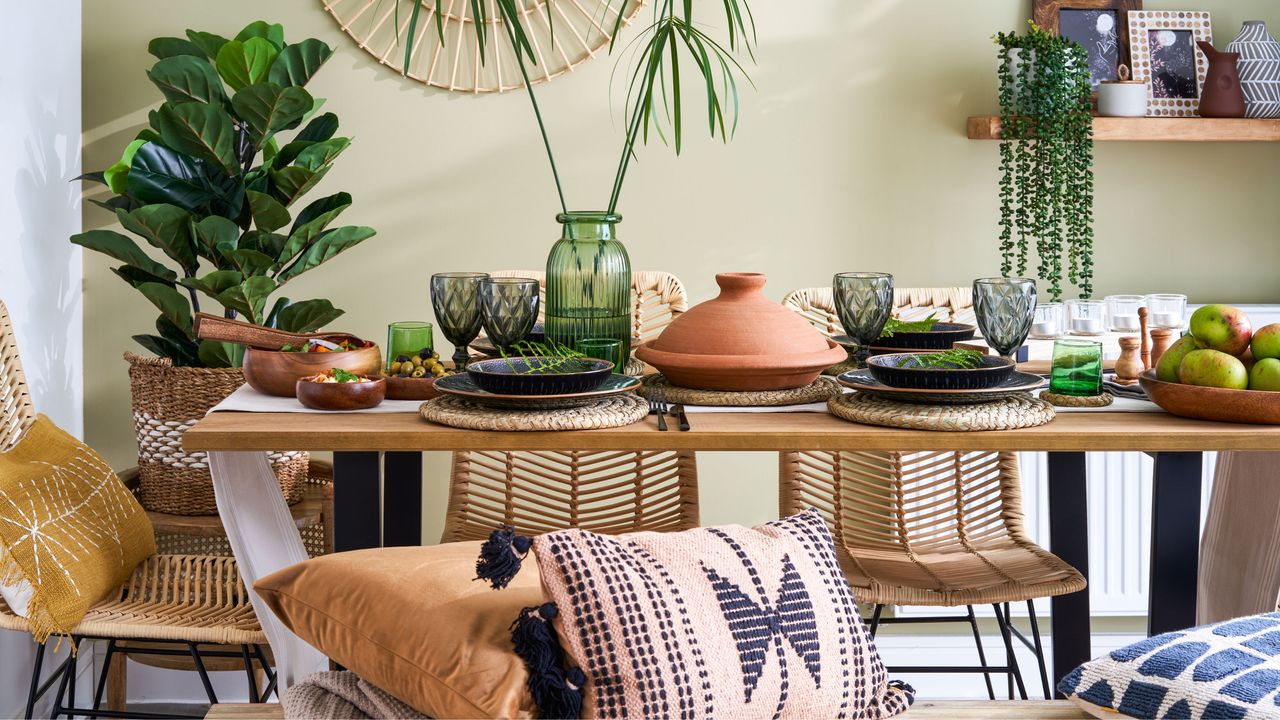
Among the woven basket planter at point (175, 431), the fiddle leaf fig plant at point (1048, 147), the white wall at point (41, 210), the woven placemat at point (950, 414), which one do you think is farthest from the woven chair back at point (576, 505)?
the fiddle leaf fig plant at point (1048, 147)

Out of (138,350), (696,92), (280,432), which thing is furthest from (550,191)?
(280,432)

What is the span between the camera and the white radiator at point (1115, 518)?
117 inches

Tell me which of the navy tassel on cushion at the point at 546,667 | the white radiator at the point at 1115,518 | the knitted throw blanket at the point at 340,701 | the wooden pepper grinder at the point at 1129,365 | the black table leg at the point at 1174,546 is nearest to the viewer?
the navy tassel on cushion at the point at 546,667

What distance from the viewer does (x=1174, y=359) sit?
1.56 metres

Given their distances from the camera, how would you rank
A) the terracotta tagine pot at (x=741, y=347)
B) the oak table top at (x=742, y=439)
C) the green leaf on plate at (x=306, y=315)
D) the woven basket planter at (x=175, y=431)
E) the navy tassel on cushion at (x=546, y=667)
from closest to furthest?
the navy tassel on cushion at (x=546, y=667), the oak table top at (x=742, y=439), the terracotta tagine pot at (x=741, y=347), the woven basket planter at (x=175, y=431), the green leaf on plate at (x=306, y=315)

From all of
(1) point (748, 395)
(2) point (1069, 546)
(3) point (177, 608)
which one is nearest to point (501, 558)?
(1) point (748, 395)

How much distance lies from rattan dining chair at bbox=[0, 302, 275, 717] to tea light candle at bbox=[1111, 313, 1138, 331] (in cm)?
161

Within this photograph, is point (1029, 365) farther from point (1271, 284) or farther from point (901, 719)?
point (1271, 284)

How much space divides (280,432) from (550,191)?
5.65 feet

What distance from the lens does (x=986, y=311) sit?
5.67ft

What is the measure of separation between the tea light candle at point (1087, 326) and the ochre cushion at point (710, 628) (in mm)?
1177

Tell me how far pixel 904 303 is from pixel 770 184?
0.70m

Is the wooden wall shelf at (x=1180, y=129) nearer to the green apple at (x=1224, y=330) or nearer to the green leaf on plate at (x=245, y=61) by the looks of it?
the green apple at (x=1224, y=330)

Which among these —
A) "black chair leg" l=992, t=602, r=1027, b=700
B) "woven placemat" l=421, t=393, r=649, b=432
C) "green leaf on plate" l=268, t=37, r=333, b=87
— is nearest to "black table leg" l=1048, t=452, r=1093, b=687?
"black chair leg" l=992, t=602, r=1027, b=700
